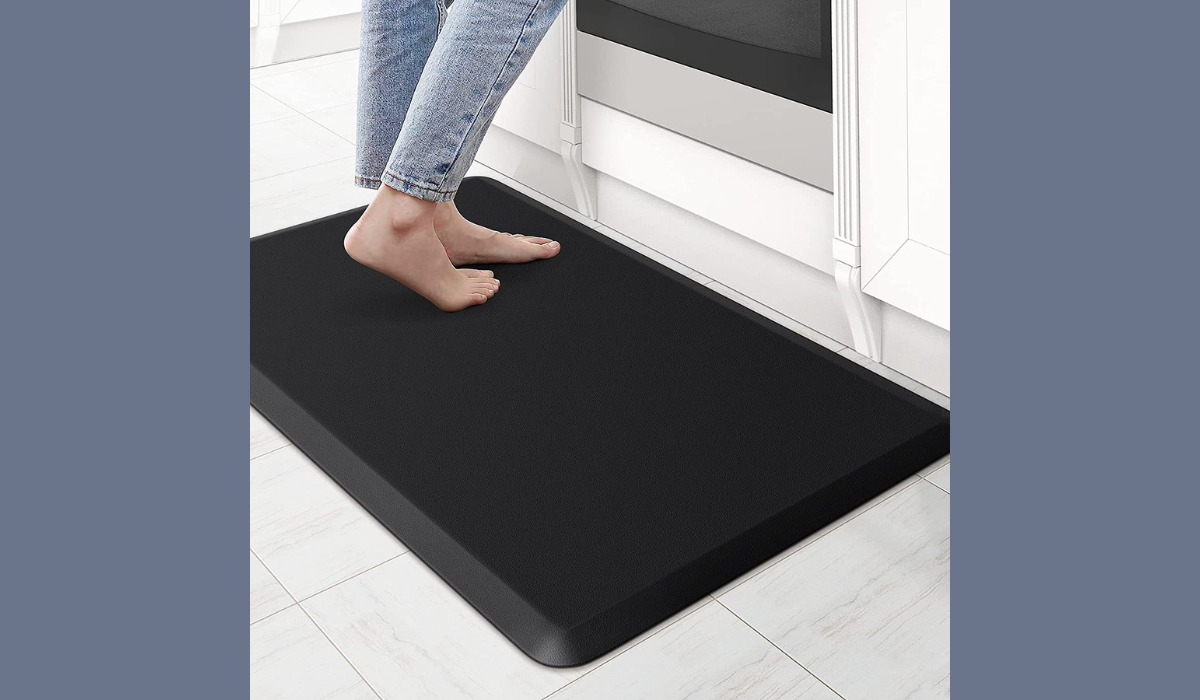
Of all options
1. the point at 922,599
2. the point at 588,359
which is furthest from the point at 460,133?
the point at 922,599

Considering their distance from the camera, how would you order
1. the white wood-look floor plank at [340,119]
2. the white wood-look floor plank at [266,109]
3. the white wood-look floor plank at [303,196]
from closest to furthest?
the white wood-look floor plank at [303,196]
the white wood-look floor plank at [340,119]
the white wood-look floor plank at [266,109]

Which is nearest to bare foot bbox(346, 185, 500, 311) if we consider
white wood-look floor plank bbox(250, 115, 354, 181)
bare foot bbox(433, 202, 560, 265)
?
bare foot bbox(433, 202, 560, 265)

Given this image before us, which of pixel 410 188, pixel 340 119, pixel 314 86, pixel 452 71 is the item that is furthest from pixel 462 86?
pixel 314 86

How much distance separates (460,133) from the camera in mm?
1661

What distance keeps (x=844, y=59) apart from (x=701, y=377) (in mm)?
486

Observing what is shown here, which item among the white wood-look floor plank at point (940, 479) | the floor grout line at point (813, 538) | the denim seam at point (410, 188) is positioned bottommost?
the floor grout line at point (813, 538)

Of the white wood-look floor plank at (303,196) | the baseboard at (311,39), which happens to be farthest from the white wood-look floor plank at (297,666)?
the baseboard at (311,39)

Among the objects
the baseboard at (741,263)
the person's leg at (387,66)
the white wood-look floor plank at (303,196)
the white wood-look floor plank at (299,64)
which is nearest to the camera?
the baseboard at (741,263)

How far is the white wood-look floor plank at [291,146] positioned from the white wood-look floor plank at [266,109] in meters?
0.04

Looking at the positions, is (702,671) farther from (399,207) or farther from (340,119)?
(340,119)

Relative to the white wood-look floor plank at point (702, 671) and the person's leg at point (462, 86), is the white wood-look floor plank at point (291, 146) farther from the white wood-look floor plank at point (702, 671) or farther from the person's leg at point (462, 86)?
the white wood-look floor plank at point (702, 671)

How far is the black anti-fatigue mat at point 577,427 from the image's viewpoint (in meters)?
1.32

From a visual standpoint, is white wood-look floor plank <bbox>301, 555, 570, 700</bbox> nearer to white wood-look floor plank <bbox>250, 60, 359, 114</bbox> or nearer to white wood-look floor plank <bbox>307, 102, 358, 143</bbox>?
white wood-look floor plank <bbox>307, 102, 358, 143</bbox>

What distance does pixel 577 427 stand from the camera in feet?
5.20
